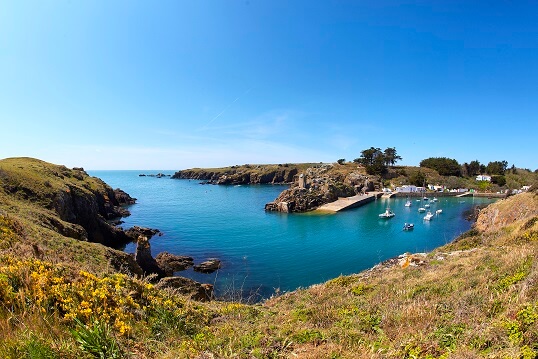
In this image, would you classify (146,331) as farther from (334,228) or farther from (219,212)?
(219,212)

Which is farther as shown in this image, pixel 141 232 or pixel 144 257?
pixel 141 232

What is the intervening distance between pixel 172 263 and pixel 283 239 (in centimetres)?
1969

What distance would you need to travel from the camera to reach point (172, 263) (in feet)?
100

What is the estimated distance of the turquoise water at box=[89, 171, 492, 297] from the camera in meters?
29.3

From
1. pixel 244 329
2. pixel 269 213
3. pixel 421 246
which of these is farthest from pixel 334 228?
pixel 244 329

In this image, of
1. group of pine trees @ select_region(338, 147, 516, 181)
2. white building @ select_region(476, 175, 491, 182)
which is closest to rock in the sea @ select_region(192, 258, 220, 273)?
group of pine trees @ select_region(338, 147, 516, 181)

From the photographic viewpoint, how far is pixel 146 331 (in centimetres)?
512

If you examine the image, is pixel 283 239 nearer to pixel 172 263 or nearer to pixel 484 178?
pixel 172 263

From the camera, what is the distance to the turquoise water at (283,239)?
2933 centimetres

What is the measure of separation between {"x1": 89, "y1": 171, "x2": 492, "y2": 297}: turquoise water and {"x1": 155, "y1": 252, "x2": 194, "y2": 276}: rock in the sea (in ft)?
3.76

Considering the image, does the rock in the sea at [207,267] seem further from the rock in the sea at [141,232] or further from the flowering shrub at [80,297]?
the flowering shrub at [80,297]

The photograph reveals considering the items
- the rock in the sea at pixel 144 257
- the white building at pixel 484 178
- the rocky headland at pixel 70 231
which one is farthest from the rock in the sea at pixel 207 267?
the white building at pixel 484 178

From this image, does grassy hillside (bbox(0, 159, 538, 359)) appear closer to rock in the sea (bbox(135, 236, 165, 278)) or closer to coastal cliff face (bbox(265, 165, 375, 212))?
rock in the sea (bbox(135, 236, 165, 278))

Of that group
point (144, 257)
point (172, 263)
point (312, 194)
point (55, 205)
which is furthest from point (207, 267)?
point (312, 194)
